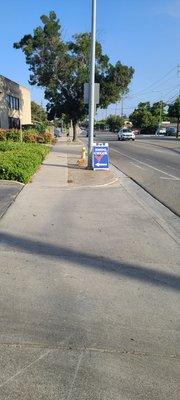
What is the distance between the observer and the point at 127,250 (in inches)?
295

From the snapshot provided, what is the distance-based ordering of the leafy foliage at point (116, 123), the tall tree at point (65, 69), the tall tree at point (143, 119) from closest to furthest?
the tall tree at point (65, 69) < the tall tree at point (143, 119) < the leafy foliage at point (116, 123)

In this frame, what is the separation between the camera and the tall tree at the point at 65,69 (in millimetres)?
51188

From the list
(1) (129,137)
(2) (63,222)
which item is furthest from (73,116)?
(2) (63,222)

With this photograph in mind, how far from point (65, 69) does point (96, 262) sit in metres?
46.5

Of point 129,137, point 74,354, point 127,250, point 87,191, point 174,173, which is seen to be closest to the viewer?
point 74,354

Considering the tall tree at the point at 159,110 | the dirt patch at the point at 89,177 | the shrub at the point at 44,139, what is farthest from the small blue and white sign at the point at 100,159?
the tall tree at the point at 159,110

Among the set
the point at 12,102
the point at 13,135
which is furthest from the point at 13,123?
the point at 13,135

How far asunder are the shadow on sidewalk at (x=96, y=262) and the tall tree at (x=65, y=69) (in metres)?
45.2

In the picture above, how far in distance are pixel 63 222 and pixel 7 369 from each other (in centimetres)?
557

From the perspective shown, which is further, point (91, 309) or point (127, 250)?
point (127, 250)

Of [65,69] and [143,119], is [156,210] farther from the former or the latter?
[143,119]

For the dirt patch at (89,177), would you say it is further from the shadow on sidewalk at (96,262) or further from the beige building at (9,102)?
the beige building at (9,102)

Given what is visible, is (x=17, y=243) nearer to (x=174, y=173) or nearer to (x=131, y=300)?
(x=131, y=300)

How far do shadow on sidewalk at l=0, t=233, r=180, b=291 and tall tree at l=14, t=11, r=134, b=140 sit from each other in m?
45.2
